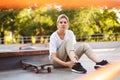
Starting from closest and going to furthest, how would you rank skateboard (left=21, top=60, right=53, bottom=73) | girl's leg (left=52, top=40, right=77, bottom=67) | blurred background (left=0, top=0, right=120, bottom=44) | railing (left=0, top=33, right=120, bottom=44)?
1. girl's leg (left=52, top=40, right=77, bottom=67)
2. skateboard (left=21, top=60, right=53, bottom=73)
3. blurred background (left=0, top=0, right=120, bottom=44)
4. railing (left=0, top=33, right=120, bottom=44)

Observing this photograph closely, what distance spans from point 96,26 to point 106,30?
0.40m

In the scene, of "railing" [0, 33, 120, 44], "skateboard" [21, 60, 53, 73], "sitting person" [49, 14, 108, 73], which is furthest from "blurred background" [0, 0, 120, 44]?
"sitting person" [49, 14, 108, 73]

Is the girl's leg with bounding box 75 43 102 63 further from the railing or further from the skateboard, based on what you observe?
the railing

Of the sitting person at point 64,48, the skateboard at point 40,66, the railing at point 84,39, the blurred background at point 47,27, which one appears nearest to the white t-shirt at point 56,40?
the sitting person at point 64,48

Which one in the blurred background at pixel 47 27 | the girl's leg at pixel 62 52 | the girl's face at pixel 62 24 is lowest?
the girl's leg at pixel 62 52

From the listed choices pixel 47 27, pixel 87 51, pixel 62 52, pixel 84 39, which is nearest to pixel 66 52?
pixel 62 52

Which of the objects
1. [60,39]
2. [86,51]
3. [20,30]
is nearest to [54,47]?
[60,39]

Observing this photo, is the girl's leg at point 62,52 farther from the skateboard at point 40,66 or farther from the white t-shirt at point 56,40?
the skateboard at point 40,66

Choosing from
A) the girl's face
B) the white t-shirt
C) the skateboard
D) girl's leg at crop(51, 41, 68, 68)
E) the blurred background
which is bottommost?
the skateboard

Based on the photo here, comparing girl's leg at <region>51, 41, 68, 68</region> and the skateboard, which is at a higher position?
girl's leg at <region>51, 41, 68, 68</region>

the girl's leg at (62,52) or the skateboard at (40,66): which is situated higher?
the girl's leg at (62,52)

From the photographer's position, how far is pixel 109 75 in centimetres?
24

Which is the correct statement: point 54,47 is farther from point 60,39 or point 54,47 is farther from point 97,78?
point 97,78

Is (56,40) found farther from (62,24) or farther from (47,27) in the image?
(47,27)
